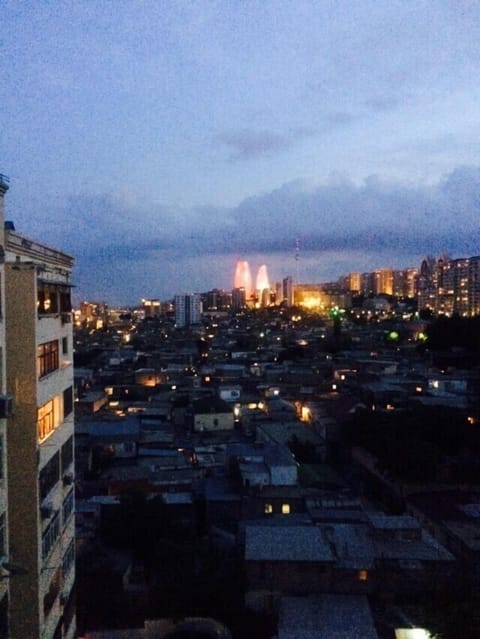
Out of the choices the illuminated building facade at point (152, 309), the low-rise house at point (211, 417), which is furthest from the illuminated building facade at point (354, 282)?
the low-rise house at point (211, 417)

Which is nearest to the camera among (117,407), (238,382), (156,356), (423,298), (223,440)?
(223,440)

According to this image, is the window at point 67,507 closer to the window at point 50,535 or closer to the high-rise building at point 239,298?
the window at point 50,535

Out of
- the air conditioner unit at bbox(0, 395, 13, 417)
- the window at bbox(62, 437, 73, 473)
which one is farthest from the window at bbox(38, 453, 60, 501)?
the air conditioner unit at bbox(0, 395, 13, 417)

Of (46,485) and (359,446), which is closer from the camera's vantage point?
(46,485)

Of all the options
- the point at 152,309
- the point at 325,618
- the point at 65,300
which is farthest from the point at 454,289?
the point at 65,300

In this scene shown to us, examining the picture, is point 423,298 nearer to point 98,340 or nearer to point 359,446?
point 98,340

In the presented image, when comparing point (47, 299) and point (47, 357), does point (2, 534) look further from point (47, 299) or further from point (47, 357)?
point (47, 299)

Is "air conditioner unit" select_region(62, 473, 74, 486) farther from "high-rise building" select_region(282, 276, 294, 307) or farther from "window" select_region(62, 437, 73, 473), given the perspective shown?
"high-rise building" select_region(282, 276, 294, 307)

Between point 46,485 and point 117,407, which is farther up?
point 46,485

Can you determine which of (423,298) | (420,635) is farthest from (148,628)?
(423,298)
